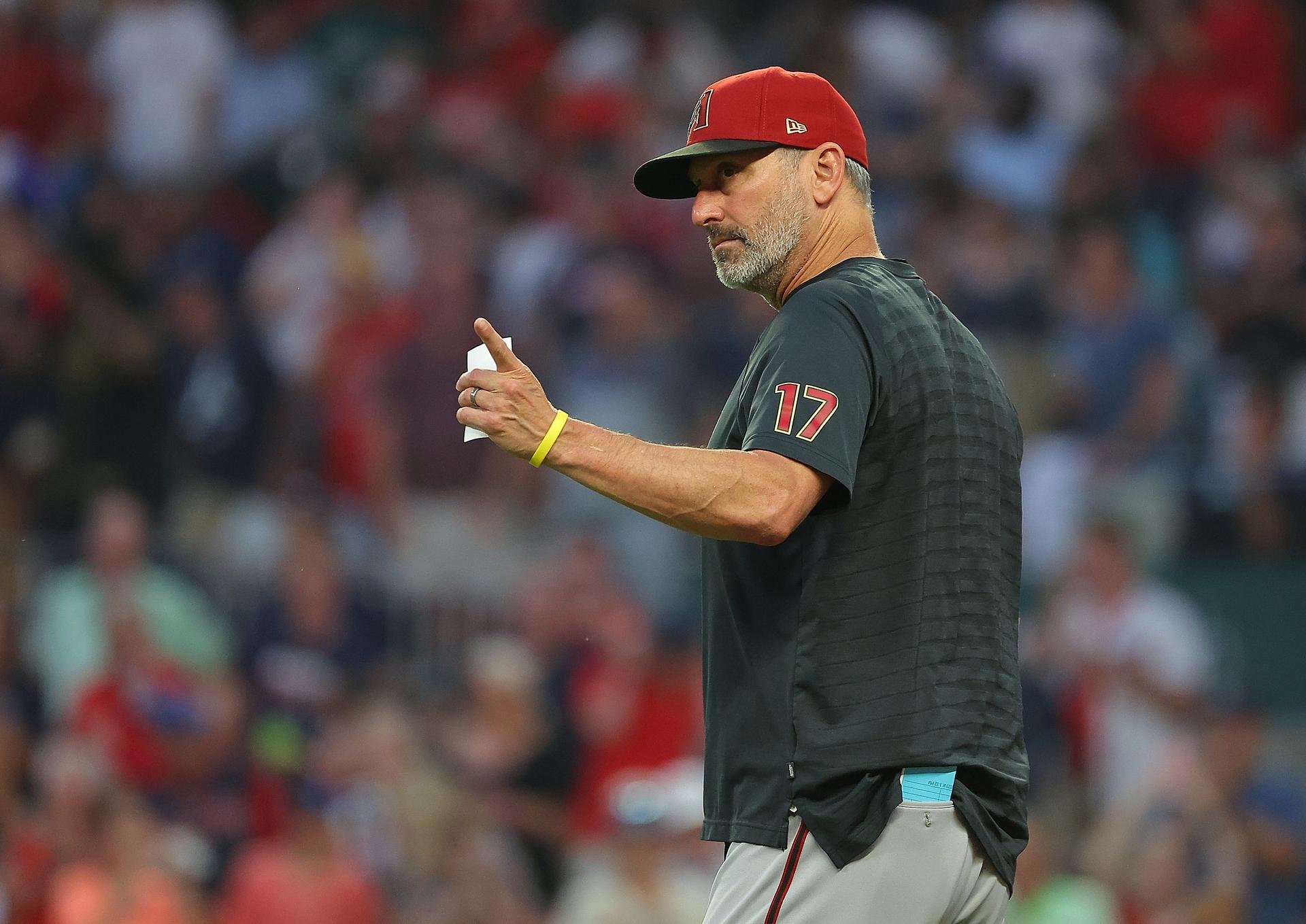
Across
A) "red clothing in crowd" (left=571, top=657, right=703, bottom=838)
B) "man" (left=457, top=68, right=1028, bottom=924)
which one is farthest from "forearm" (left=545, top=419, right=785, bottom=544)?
"red clothing in crowd" (left=571, top=657, right=703, bottom=838)

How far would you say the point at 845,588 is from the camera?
2973 mm

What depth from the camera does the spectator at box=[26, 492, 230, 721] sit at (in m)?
8.59

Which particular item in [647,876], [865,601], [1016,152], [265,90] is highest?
[265,90]

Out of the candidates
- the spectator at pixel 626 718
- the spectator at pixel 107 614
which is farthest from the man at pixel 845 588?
the spectator at pixel 107 614

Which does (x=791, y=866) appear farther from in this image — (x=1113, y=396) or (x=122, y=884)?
(x=1113, y=396)

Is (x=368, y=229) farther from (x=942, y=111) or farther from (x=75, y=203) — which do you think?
(x=942, y=111)

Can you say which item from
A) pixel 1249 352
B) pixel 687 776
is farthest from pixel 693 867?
pixel 1249 352

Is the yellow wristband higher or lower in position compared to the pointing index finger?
lower

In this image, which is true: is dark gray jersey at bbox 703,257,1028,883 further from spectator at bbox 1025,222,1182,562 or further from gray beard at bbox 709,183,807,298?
spectator at bbox 1025,222,1182,562

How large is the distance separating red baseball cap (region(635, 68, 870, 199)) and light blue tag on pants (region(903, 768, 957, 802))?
3.48ft

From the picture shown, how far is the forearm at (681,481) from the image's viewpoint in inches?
111

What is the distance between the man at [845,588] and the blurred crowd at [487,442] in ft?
14.4

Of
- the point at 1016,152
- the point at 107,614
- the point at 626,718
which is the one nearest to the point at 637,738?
the point at 626,718

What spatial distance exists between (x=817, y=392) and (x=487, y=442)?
6855 mm
